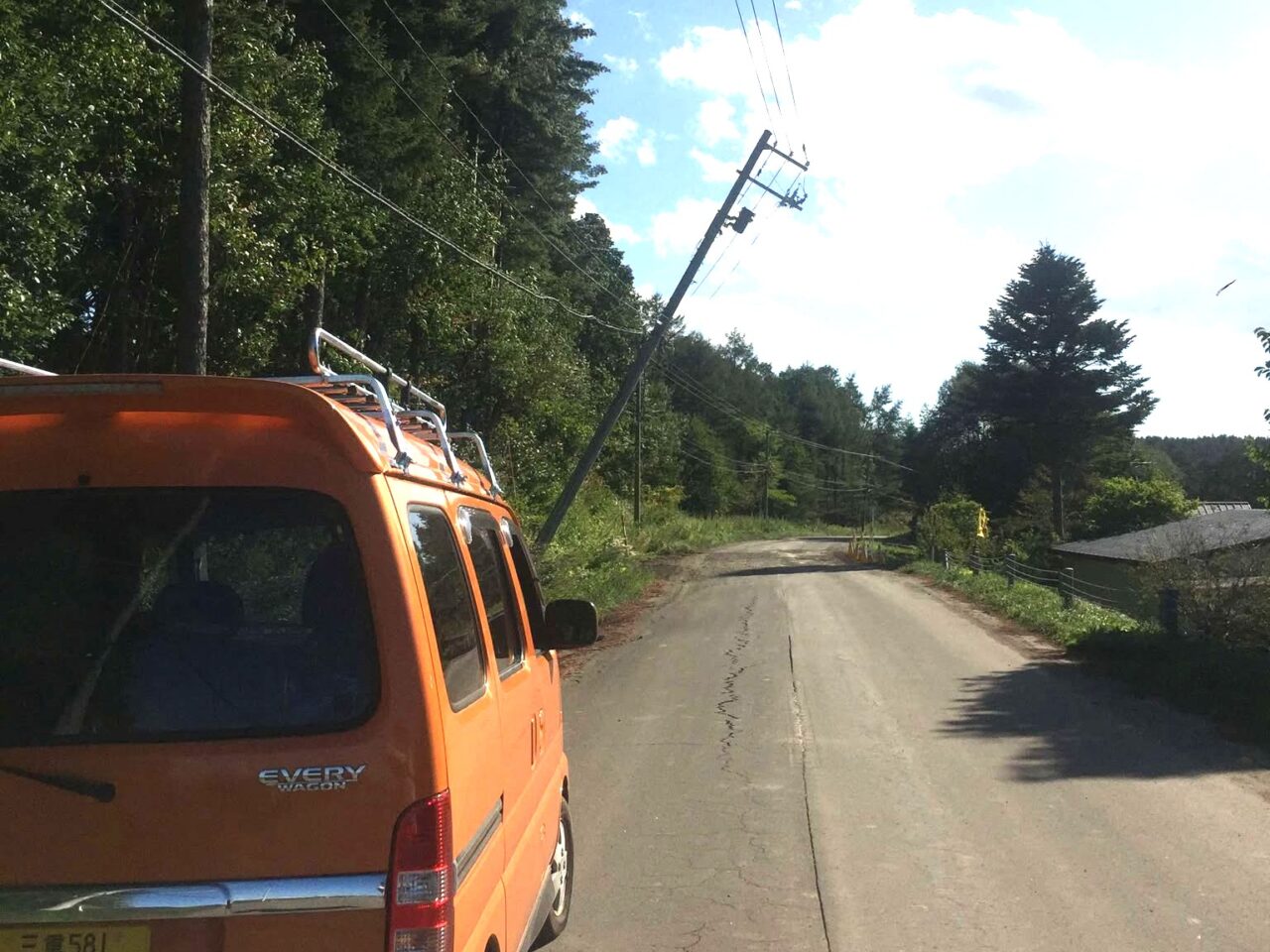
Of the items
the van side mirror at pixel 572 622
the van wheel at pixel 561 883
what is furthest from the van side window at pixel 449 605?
the van wheel at pixel 561 883

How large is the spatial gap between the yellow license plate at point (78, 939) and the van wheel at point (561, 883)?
2603mm

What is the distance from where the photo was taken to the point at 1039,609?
22141 millimetres

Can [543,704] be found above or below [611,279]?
below

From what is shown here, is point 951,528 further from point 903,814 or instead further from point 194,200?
point 903,814

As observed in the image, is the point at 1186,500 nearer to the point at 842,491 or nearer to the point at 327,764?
the point at 327,764

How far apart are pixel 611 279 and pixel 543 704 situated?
48716 millimetres

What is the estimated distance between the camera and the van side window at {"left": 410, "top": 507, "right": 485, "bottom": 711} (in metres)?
2.88

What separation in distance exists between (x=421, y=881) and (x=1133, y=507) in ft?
150

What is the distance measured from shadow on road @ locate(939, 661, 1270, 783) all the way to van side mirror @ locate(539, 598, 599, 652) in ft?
15.8

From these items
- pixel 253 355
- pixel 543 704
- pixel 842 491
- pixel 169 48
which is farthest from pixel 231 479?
pixel 842 491

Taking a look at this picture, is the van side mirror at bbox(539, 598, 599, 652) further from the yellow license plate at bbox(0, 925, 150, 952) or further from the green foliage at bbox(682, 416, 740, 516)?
the green foliage at bbox(682, 416, 740, 516)

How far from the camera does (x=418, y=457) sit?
11.1ft

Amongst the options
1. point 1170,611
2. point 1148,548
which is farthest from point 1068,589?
point 1170,611

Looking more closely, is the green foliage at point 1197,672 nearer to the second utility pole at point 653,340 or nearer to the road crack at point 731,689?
the road crack at point 731,689
